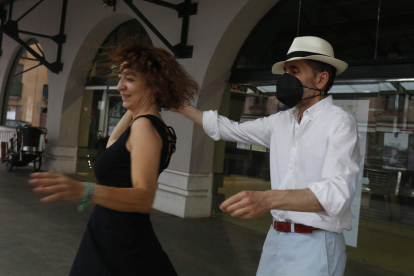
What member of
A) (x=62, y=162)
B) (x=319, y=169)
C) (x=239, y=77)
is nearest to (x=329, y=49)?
(x=319, y=169)

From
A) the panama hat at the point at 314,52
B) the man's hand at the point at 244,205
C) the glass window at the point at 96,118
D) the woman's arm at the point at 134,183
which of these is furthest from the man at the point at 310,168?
the glass window at the point at 96,118

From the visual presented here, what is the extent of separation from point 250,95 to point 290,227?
475 cm

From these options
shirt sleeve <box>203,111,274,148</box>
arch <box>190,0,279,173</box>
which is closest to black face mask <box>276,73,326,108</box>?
shirt sleeve <box>203,111,274,148</box>

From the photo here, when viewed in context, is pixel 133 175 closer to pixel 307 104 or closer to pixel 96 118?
pixel 307 104

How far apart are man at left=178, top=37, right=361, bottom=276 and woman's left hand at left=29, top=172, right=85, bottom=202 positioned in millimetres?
711

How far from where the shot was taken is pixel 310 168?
2.05 m

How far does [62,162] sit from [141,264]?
9.29 m

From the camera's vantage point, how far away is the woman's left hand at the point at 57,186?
1.41 metres

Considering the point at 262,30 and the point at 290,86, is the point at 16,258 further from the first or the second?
the point at 262,30

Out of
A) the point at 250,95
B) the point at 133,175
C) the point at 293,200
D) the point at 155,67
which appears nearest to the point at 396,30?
the point at 250,95

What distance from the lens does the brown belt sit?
6.70ft

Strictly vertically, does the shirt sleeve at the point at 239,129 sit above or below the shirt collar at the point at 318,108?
below

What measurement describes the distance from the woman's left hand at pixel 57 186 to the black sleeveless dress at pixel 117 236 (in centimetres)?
41

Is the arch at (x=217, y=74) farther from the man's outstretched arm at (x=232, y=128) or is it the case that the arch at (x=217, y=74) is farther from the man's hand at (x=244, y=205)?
the man's hand at (x=244, y=205)
